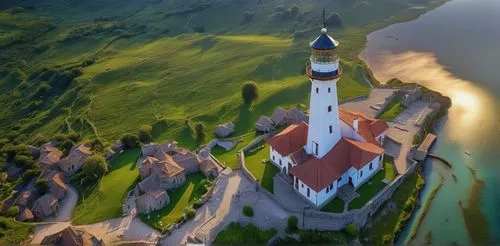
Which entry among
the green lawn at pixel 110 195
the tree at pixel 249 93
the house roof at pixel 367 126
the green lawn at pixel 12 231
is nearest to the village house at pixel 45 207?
the green lawn at pixel 12 231

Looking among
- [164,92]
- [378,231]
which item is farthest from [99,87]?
[378,231]

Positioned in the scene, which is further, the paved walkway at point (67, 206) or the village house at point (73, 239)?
the paved walkway at point (67, 206)

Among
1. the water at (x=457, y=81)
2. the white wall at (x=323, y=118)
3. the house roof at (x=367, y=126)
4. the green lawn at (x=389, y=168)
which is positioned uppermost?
the white wall at (x=323, y=118)

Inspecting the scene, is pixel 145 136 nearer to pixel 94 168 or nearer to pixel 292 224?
pixel 94 168

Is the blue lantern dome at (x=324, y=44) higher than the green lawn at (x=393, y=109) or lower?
higher

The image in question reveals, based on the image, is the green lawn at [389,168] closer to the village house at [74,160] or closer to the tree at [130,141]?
the tree at [130,141]

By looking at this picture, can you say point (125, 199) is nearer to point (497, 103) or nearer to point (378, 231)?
point (378, 231)
